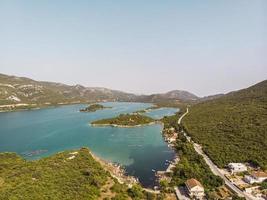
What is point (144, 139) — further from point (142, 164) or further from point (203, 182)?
point (203, 182)

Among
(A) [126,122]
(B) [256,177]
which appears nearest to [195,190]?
(B) [256,177]

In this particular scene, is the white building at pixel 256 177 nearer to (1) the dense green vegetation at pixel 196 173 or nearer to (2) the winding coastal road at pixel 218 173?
(2) the winding coastal road at pixel 218 173

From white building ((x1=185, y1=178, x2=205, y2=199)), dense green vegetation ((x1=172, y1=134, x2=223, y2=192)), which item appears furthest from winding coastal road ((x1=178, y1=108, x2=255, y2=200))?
white building ((x1=185, y1=178, x2=205, y2=199))

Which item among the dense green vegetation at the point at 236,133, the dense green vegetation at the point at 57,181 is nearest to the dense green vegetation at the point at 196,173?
the dense green vegetation at the point at 236,133

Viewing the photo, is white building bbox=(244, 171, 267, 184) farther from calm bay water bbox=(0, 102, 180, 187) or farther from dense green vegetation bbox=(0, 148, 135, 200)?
dense green vegetation bbox=(0, 148, 135, 200)

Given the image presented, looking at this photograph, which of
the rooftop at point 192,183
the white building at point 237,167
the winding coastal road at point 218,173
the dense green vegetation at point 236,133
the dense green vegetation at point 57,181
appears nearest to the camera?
the dense green vegetation at point 57,181

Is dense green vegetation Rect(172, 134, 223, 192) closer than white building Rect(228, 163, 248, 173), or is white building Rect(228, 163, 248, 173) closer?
dense green vegetation Rect(172, 134, 223, 192)
